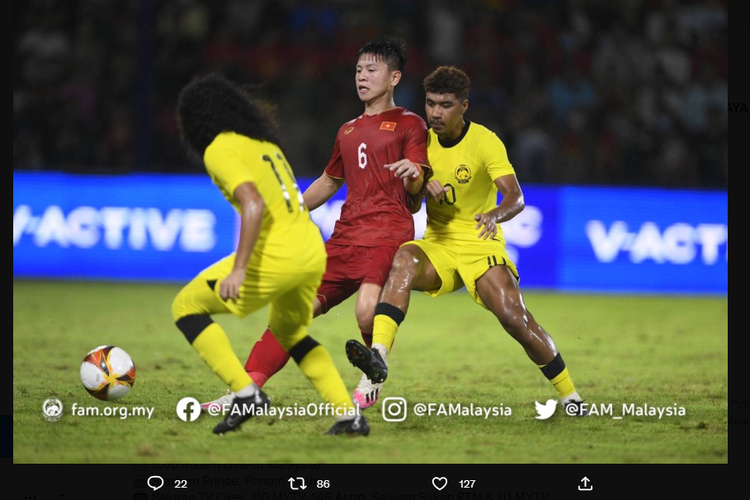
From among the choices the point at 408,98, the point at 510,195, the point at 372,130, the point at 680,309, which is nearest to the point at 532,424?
the point at 510,195

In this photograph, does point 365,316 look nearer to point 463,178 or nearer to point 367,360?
point 367,360

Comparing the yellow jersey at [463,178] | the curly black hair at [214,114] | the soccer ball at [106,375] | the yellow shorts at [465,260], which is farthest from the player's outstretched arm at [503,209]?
the soccer ball at [106,375]

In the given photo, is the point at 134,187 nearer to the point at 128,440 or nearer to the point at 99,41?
the point at 99,41

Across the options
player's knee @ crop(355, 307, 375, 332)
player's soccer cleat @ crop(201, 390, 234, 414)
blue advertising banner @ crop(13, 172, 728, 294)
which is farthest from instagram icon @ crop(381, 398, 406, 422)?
blue advertising banner @ crop(13, 172, 728, 294)

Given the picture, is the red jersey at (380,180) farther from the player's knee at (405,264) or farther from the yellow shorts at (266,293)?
the yellow shorts at (266,293)

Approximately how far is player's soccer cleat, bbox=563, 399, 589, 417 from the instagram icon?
1046 mm

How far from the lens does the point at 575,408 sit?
6246 mm

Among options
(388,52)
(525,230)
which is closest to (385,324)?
(388,52)

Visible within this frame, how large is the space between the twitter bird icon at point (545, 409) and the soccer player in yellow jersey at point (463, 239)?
3.6 inches

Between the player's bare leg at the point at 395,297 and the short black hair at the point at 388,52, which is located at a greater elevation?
the short black hair at the point at 388,52

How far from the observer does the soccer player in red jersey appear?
20.5 feet

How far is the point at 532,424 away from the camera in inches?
233

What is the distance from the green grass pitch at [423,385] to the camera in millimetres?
5070
